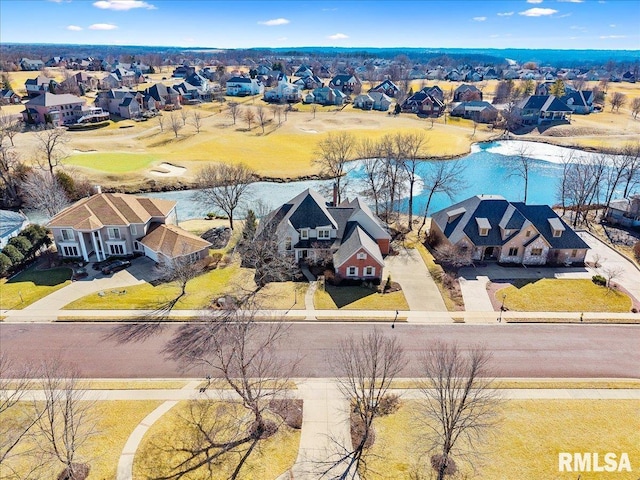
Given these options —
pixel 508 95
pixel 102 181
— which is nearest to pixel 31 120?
pixel 102 181

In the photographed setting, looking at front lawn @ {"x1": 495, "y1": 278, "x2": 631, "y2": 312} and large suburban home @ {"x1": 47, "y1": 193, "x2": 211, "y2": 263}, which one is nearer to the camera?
front lawn @ {"x1": 495, "y1": 278, "x2": 631, "y2": 312}

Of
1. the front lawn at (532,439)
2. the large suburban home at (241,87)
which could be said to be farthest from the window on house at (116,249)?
the large suburban home at (241,87)

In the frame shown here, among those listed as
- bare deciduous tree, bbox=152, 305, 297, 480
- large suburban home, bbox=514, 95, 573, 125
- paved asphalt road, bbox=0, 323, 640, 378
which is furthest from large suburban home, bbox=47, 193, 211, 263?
large suburban home, bbox=514, 95, 573, 125

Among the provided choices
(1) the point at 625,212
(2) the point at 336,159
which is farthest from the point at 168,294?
(1) the point at 625,212

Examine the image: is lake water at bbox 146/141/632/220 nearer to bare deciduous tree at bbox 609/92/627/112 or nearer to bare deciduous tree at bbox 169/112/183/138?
bare deciduous tree at bbox 169/112/183/138

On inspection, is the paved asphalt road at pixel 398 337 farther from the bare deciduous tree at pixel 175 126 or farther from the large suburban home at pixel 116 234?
the bare deciduous tree at pixel 175 126

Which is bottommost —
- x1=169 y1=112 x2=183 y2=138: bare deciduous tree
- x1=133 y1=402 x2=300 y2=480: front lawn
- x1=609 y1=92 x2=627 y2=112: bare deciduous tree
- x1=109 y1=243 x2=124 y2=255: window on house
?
x1=133 y1=402 x2=300 y2=480: front lawn

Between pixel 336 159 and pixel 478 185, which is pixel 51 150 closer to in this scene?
pixel 336 159
